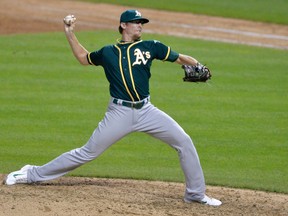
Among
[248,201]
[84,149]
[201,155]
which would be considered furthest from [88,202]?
[201,155]

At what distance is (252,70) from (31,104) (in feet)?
14.1

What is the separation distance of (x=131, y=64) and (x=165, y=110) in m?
4.41

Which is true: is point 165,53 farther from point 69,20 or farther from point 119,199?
point 119,199

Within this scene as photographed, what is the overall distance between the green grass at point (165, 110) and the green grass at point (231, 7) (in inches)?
165

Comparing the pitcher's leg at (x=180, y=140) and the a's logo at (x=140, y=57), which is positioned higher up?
the a's logo at (x=140, y=57)

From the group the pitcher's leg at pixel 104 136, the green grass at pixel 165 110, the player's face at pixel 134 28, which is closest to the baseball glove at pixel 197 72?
the player's face at pixel 134 28

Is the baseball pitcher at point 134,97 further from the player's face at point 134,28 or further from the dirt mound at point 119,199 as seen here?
the dirt mound at point 119,199

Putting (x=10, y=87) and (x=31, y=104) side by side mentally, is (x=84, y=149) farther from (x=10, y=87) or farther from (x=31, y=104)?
(x=10, y=87)

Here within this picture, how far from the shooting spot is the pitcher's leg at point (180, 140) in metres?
8.12

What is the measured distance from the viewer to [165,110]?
12.4 meters

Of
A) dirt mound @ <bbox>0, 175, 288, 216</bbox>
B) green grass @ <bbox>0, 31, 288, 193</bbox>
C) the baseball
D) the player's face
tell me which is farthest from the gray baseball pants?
green grass @ <bbox>0, 31, 288, 193</bbox>

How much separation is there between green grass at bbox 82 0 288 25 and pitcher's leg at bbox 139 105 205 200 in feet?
41.7

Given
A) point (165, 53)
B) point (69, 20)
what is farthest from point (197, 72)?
point (69, 20)

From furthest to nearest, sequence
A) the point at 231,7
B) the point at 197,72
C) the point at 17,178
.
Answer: the point at 231,7, the point at 17,178, the point at 197,72
